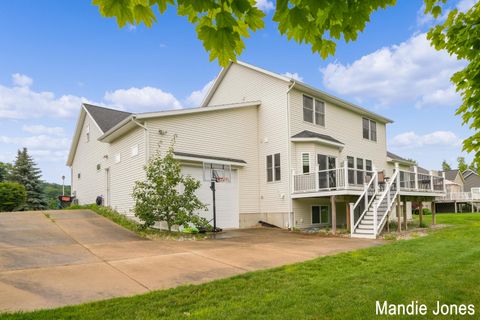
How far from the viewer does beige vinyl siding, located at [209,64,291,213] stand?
16.5 meters

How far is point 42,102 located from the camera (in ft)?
101

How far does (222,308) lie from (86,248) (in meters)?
5.88

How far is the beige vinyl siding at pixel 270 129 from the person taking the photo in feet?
54.1

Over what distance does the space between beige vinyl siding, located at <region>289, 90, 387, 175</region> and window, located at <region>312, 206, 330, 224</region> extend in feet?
8.62

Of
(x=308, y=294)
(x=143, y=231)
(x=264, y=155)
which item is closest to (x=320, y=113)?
(x=264, y=155)

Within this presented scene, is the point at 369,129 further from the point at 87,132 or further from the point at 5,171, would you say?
the point at 5,171

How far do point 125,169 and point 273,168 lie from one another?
6890 mm

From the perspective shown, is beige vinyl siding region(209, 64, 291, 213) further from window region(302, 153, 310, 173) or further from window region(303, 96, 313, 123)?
window region(303, 96, 313, 123)

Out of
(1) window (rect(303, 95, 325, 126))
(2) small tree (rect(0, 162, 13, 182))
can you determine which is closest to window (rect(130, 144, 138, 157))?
(1) window (rect(303, 95, 325, 126))

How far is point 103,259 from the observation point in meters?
7.69

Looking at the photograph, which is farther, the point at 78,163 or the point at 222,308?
the point at 78,163

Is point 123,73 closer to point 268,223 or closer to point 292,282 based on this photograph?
point 268,223

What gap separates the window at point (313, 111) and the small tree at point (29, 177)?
28.2 metres

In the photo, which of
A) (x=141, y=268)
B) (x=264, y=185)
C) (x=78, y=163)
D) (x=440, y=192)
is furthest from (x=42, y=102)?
(x=440, y=192)
